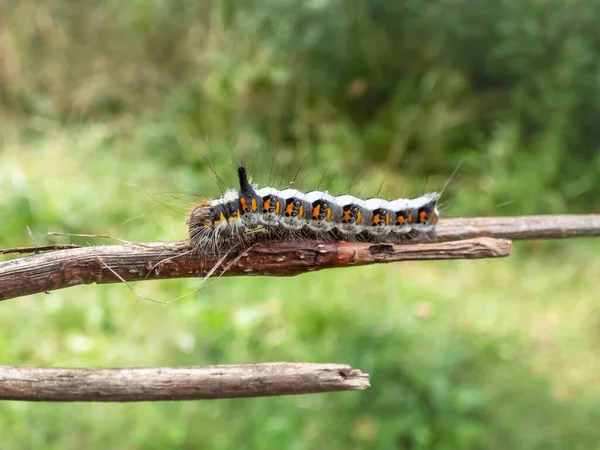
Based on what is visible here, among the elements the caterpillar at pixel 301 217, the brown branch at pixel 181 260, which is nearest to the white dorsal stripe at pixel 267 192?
the caterpillar at pixel 301 217

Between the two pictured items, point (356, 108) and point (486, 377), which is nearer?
point (486, 377)

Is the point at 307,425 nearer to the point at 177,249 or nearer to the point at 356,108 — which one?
the point at 177,249

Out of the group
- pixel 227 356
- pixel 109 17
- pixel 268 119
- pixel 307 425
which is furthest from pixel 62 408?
pixel 109 17

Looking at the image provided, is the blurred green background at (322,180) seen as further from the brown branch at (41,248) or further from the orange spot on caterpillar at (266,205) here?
the brown branch at (41,248)

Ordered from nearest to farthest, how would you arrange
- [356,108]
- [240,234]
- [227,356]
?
[240,234] → [227,356] → [356,108]

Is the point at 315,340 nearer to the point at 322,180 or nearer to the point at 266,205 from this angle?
the point at 322,180

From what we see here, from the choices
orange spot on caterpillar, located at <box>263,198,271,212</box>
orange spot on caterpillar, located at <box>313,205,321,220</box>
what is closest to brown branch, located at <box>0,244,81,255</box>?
orange spot on caterpillar, located at <box>263,198,271,212</box>

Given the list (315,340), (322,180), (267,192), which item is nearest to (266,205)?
(267,192)
